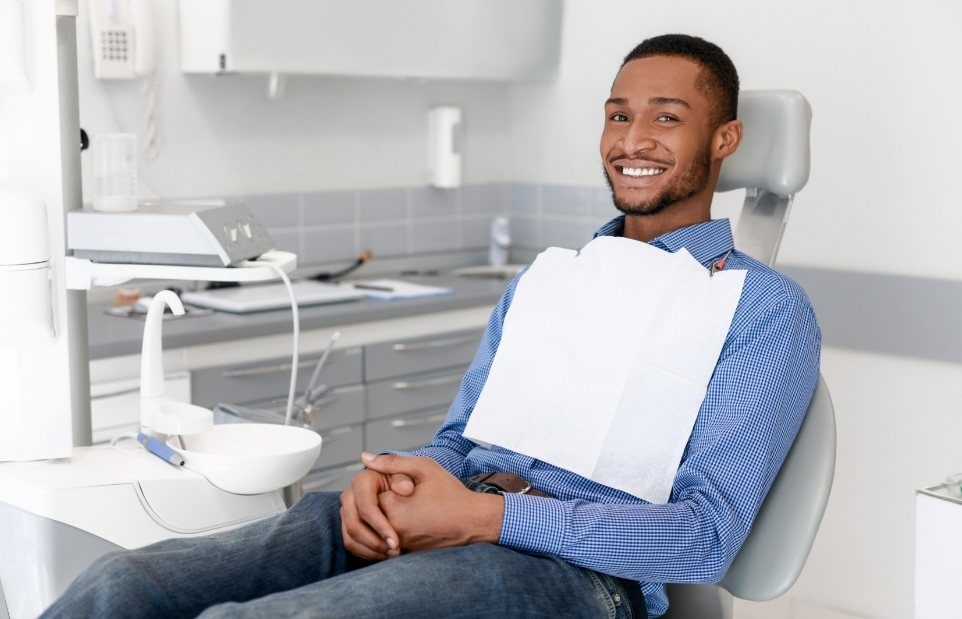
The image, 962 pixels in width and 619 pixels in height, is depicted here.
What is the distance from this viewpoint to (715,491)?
1646mm

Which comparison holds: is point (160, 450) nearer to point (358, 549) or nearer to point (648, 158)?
point (358, 549)

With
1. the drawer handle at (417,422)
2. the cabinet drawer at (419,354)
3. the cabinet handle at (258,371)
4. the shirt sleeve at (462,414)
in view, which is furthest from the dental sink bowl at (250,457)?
the drawer handle at (417,422)

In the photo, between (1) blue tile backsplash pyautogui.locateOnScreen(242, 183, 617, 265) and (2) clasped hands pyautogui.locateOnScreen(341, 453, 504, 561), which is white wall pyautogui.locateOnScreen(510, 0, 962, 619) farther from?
(2) clasped hands pyautogui.locateOnScreen(341, 453, 504, 561)

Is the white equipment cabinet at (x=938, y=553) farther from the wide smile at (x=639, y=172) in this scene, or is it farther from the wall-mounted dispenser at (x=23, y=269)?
the wall-mounted dispenser at (x=23, y=269)

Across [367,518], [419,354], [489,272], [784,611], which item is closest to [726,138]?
[367,518]

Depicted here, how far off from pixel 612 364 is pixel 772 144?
0.53 metres

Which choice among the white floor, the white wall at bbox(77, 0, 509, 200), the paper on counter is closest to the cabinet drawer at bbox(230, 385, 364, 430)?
the paper on counter

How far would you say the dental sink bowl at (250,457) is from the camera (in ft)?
5.93

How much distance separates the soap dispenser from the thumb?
0.35 metres

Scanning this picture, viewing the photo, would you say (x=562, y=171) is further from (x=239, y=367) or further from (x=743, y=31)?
(x=239, y=367)

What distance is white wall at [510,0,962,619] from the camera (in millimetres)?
2955

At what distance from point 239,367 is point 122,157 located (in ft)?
3.71

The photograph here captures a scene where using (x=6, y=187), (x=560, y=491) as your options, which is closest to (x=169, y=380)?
(x=6, y=187)

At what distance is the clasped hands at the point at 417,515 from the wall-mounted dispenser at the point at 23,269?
0.58 m
